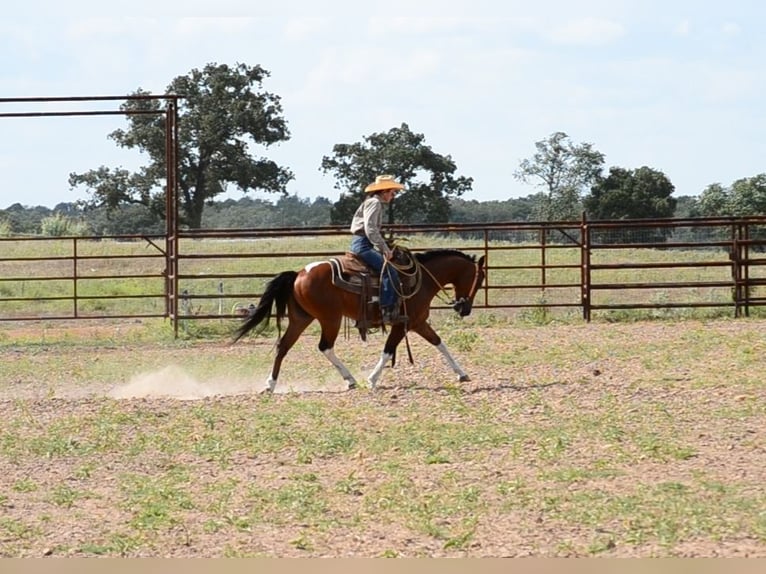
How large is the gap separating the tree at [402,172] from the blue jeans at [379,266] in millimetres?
40081

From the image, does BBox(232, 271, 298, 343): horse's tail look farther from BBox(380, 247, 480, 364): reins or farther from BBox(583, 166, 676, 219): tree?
BBox(583, 166, 676, 219): tree

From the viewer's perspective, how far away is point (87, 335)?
63.9ft

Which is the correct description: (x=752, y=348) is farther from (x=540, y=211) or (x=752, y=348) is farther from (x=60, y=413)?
(x=540, y=211)

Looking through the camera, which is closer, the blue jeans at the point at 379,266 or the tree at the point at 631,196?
the blue jeans at the point at 379,266

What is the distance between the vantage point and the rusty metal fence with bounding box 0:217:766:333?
62.3 ft

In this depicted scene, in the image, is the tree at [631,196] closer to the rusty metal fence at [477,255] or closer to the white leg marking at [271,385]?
the rusty metal fence at [477,255]

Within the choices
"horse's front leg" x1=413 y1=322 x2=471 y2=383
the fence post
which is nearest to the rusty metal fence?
the fence post

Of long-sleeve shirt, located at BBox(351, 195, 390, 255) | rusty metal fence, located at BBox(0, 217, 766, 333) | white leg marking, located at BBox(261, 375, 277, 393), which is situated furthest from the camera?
rusty metal fence, located at BBox(0, 217, 766, 333)

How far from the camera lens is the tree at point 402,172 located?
52688 millimetres

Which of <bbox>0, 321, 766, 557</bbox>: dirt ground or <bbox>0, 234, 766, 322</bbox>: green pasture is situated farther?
<bbox>0, 234, 766, 322</bbox>: green pasture

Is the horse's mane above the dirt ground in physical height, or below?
above

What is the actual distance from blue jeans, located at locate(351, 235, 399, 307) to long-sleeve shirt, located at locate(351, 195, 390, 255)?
0.50 ft

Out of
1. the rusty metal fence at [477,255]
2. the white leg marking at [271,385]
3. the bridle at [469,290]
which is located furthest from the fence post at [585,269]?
the white leg marking at [271,385]

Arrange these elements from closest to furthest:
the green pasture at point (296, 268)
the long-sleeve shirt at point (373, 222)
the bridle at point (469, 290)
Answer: the long-sleeve shirt at point (373, 222) < the bridle at point (469, 290) < the green pasture at point (296, 268)
